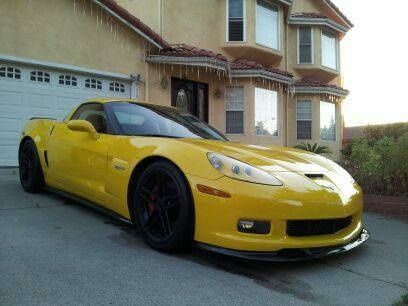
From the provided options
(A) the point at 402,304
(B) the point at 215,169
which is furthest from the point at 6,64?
(A) the point at 402,304

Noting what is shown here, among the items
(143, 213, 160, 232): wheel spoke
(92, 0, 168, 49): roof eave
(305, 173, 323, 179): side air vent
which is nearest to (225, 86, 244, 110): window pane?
(92, 0, 168, 49): roof eave

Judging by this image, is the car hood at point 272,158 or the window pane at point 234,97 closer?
the car hood at point 272,158

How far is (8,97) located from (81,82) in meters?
1.83

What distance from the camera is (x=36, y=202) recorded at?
18.1 ft

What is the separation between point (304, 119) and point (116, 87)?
8.42 meters

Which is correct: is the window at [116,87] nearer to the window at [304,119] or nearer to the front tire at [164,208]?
the front tire at [164,208]

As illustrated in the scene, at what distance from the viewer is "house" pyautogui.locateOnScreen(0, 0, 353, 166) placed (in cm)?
978

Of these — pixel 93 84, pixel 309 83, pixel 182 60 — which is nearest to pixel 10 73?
pixel 93 84

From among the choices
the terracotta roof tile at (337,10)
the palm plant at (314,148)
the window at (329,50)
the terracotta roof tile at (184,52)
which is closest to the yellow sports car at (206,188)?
the terracotta roof tile at (184,52)

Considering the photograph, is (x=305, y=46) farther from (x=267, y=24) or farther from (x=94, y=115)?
(x=94, y=115)

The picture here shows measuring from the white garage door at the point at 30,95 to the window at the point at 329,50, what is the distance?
10657mm

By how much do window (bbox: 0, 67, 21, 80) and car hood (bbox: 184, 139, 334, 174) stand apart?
22.2 ft

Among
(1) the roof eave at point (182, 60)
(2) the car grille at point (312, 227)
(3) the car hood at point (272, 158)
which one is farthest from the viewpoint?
(1) the roof eave at point (182, 60)

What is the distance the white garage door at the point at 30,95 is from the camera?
9.41 metres
